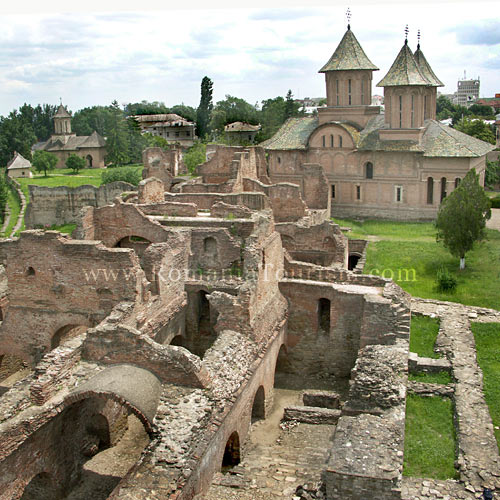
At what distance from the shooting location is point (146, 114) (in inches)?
3996

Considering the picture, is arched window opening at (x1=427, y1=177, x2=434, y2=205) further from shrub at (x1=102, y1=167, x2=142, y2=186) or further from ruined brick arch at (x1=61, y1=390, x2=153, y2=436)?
ruined brick arch at (x1=61, y1=390, x2=153, y2=436)

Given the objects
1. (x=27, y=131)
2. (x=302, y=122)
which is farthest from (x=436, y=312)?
(x=27, y=131)

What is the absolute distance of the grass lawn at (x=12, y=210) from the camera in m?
Answer: 48.8

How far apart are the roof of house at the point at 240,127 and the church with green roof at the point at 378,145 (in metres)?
31.9

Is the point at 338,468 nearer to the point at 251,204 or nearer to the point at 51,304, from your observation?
the point at 51,304

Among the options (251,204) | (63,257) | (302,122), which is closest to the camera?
(63,257)

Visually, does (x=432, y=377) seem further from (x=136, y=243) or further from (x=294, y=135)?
(x=294, y=135)

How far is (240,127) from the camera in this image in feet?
251

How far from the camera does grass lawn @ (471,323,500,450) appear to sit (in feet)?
48.0

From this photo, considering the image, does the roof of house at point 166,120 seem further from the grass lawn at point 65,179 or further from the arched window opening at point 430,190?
the arched window opening at point 430,190

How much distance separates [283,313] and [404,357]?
5128 mm

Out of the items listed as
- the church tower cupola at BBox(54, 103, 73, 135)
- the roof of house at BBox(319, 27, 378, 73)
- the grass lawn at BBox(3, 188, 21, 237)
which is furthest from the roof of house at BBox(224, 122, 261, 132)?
the roof of house at BBox(319, 27, 378, 73)

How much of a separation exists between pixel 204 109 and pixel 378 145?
4873cm

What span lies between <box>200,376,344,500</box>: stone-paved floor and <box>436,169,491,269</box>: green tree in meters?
12.8
